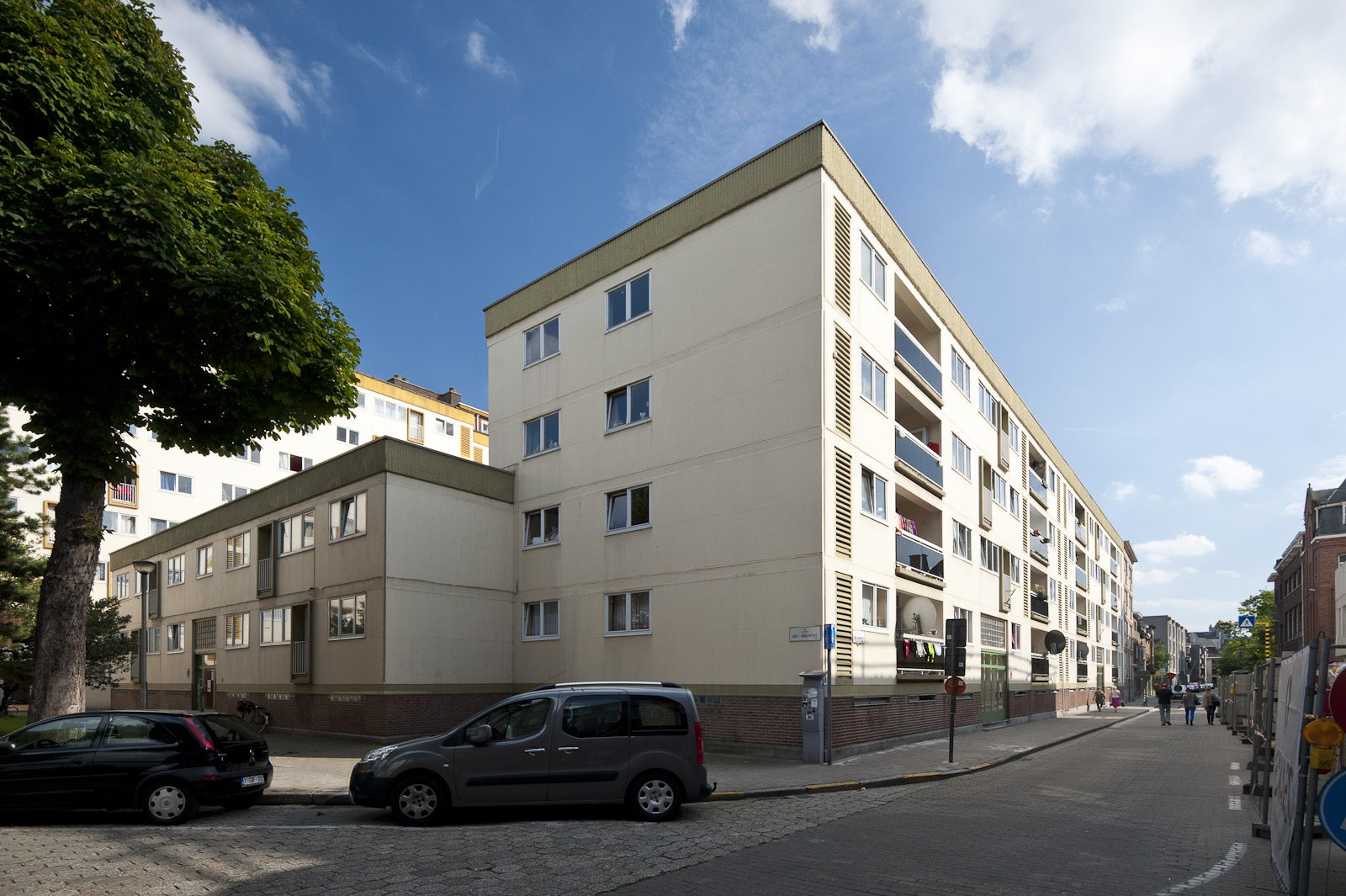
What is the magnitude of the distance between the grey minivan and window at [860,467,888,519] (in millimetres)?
10424

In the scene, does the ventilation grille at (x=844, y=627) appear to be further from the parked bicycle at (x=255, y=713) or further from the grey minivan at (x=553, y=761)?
the parked bicycle at (x=255, y=713)

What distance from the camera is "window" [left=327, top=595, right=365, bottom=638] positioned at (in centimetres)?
2291

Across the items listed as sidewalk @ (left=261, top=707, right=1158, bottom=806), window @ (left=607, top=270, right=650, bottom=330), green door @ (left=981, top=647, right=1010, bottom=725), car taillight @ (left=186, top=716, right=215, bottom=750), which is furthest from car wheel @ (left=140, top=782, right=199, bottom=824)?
green door @ (left=981, top=647, right=1010, bottom=725)

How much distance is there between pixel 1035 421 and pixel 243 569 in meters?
34.8

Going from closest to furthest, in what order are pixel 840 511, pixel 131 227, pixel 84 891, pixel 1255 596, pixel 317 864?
pixel 84 891 → pixel 317 864 → pixel 131 227 → pixel 840 511 → pixel 1255 596

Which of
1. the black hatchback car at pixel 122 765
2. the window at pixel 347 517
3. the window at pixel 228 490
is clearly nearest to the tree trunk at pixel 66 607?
the black hatchback car at pixel 122 765

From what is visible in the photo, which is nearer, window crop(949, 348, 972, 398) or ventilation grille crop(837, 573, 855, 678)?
ventilation grille crop(837, 573, 855, 678)

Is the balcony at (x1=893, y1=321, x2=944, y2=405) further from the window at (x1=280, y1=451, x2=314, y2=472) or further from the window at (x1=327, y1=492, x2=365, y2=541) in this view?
the window at (x1=280, y1=451, x2=314, y2=472)

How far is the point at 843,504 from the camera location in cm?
1944

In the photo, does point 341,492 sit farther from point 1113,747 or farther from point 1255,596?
point 1255,596

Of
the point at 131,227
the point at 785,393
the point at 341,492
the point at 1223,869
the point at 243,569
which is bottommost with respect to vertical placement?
the point at 1223,869

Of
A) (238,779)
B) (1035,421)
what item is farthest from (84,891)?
(1035,421)

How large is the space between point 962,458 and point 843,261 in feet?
38.6

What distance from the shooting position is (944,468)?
27.2 m
